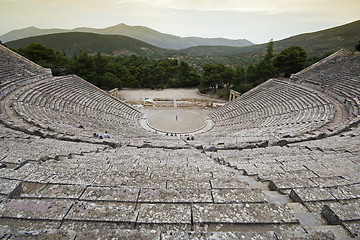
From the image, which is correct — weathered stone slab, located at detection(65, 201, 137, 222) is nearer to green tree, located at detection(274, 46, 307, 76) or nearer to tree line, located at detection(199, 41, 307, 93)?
tree line, located at detection(199, 41, 307, 93)

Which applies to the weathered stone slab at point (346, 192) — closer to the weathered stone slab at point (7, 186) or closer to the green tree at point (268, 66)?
A: the weathered stone slab at point (7, 186)

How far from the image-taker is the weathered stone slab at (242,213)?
2.42 metres

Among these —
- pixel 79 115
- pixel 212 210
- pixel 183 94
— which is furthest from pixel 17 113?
pixel 183 94

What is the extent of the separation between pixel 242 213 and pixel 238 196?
0.44 meters

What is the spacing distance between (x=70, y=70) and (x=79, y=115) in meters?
16.9

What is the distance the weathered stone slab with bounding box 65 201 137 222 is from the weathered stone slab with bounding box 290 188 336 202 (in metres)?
2.73

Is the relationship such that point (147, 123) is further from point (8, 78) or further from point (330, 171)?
point (330, 171)

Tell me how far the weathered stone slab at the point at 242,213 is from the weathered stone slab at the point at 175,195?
0.81 feet

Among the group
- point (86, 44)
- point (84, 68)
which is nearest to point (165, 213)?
point (84, 68)

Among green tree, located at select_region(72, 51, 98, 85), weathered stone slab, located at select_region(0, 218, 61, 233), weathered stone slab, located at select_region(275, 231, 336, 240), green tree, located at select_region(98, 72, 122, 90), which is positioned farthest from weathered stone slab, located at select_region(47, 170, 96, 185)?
green tree, located at select_region(98, 72, 122, 90)

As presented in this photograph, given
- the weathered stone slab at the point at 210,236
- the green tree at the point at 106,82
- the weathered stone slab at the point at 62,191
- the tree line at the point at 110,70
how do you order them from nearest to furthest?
1. the weathered stone slab at the point at 210,236
2. the weathered stone slab at the point at 62,191
3. the tree line at the point at 110,70
4. the green tree at the point at 106,82

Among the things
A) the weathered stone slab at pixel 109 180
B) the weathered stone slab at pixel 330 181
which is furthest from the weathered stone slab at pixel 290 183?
the weathered stone slab at pixel 109 180

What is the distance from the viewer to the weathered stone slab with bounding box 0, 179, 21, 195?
9.27 feet

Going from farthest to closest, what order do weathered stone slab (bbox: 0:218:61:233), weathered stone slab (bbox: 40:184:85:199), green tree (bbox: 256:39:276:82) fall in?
1. green tree (bbox: 256:39:276:82)
2. weathered stone slab (bbox: 40:184:85:199)
3. weathered stone slab (bbox: 0:218:61:233)
